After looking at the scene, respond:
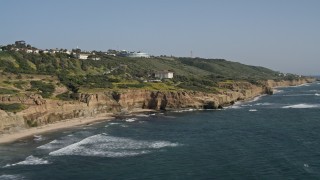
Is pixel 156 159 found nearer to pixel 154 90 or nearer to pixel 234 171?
pixel 234 171

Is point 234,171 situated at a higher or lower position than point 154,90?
lower

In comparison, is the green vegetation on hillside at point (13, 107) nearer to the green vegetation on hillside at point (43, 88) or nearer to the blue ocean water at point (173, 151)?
the blue ocean water at point (173, 151)

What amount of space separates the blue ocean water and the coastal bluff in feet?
21.1

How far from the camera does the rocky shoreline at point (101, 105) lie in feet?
248

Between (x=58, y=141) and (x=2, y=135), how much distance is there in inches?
378

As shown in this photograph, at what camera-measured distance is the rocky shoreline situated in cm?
7554

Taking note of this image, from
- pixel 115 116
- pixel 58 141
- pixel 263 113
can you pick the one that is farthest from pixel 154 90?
pixel 58 141

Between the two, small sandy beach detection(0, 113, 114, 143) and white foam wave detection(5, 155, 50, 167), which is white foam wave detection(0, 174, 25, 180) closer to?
white foam wave detection(5, 155, 50, 167)

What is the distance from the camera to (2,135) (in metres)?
69.1

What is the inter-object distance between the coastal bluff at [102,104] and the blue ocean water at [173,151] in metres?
6.43

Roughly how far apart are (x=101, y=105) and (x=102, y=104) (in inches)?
15.2

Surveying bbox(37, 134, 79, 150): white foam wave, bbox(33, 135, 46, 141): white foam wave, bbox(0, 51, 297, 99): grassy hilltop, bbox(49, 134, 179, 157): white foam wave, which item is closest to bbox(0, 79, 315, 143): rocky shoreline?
bbox(0, 51, 297, 99): grassy hilltop

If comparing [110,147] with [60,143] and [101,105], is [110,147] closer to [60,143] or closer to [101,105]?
[60,143]

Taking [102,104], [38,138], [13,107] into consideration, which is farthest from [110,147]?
[102,104]
